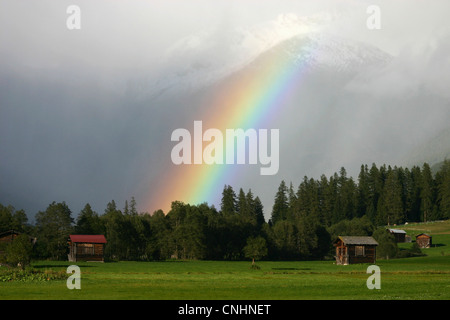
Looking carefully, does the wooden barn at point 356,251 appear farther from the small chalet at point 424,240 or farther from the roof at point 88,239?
the roof at point 88,239

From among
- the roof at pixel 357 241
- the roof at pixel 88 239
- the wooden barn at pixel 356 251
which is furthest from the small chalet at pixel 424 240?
the roof at pixel 88 239

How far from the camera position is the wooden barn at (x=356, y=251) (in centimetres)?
11756

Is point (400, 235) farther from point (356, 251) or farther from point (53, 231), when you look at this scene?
point (53, 231)

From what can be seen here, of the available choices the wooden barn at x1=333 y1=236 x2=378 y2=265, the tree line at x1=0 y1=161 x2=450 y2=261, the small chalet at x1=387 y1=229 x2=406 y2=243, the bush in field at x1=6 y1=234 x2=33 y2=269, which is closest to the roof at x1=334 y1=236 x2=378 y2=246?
the wooden barn at x1=333 y1=236 x2=378 y2=265

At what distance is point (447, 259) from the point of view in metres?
114

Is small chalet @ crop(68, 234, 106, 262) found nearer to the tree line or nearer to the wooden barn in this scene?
the tree line

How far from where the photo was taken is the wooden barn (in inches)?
4628

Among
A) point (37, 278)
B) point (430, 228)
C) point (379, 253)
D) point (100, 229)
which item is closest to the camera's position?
point (37, 278)

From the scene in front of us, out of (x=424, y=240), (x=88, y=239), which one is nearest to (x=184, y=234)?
(x=88, y=239)

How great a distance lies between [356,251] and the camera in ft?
390
